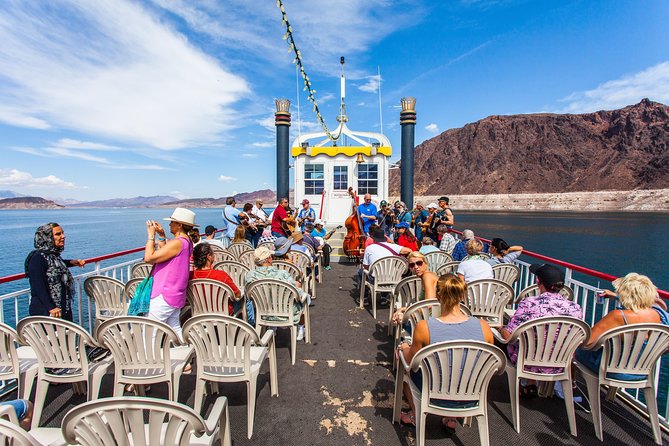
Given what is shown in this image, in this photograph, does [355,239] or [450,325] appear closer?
[450,325]

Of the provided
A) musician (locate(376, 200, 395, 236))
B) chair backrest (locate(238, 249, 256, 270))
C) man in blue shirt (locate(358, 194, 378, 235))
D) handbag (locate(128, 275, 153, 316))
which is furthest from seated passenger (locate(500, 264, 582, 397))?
musician (locate(376, 200, 395, 236))

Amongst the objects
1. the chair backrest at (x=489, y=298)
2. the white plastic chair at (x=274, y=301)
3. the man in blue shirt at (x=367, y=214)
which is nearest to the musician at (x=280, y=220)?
the man in blue shirt at (x=367, y=214)

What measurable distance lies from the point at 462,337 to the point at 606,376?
124 cm

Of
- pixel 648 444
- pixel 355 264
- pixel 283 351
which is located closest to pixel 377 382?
pixel 283 351

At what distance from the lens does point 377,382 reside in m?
3.10

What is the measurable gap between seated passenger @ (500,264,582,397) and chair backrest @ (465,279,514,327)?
0.74 m

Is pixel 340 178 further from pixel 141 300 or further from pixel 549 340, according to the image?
pixel 549 340

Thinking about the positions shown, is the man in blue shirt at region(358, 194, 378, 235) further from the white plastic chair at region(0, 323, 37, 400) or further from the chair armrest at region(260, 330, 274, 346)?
the white plastic chair at region(0, 323, 37, 400)

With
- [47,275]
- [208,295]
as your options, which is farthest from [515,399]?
[47,275]

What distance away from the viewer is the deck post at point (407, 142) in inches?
437

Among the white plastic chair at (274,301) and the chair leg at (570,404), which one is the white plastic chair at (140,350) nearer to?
the white plastic chair at (274,301)

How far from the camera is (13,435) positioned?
122cm

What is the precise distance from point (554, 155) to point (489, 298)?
463 ft

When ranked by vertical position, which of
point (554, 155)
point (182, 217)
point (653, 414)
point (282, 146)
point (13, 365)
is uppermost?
point (554, 155)
